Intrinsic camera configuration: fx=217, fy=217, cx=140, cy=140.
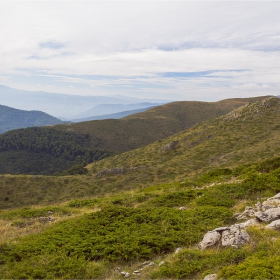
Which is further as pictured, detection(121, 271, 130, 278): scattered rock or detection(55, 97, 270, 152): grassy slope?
detection(55, 97, 270, 152): grassy slope

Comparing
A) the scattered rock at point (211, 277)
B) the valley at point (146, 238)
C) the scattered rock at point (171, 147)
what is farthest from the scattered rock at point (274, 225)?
the scattered rock at point (171, 147)

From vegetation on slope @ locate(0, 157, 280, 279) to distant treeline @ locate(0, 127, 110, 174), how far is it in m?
117

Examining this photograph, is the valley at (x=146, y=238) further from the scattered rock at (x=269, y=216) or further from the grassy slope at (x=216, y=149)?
the grassy slope at (x=216, y=149)

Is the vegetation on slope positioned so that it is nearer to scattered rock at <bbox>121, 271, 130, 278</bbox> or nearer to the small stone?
scattered rock at <bbox>121, 271, 130, 278</bbox>

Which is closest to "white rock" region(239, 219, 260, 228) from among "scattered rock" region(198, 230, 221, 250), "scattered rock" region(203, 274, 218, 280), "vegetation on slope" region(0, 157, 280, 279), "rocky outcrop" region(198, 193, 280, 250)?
"rocky outcrop" region(198, 193, 280, 250)

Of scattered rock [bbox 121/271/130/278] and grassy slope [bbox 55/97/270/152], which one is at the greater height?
grassy slope [bbox 55/97/270/152]

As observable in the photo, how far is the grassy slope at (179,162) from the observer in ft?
135

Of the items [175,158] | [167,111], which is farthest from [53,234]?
[167,111]

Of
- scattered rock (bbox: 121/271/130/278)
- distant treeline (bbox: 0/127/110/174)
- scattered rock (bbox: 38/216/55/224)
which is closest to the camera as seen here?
scattered rock (bbox: 121/271/130/278)

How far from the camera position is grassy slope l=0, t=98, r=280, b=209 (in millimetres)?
41125

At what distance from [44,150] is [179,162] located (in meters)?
146

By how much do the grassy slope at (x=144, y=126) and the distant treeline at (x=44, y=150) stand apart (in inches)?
409

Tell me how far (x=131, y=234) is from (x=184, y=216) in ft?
11.2

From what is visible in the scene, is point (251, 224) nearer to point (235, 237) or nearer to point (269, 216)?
point (269, 216)
